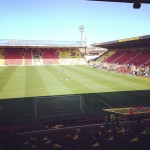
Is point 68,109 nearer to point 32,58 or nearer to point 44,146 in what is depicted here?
point 44,146

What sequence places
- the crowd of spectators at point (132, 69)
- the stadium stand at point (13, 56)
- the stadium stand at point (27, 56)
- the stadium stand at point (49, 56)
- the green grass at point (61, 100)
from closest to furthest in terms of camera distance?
the green grass at point (61, 100)
the crowd of spectators at point (132, 69)
the stadium stand at point (13, 56)
the stadium stand at point (27, 56)
the stadium stand at point (49, 56)

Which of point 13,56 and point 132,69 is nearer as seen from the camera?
point 132,69

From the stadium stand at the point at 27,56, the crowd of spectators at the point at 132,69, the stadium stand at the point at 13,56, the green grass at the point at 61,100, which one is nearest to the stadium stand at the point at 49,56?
the stadium stand at the point at 27,56

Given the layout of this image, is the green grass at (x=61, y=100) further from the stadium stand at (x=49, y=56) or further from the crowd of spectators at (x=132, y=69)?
the stadium stand at (x=49, y=56)

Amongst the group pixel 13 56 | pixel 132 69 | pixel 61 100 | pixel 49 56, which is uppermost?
pixel 49 56

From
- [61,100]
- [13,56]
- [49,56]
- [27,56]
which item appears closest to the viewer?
[61,100]

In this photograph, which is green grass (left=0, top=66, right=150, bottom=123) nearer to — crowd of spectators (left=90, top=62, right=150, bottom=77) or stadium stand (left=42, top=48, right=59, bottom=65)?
crowd of spectators (left=90, top=62, right=150, bottom=77)

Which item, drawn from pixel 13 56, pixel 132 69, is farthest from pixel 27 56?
pixel 132 69

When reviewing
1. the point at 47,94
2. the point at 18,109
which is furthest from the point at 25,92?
the point at 18,109

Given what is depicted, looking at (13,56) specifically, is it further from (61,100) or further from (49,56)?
(61,100)

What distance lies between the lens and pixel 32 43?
58.2 metres

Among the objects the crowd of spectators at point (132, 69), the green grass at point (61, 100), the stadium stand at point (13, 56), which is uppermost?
the stadium stand at point (13, 56)

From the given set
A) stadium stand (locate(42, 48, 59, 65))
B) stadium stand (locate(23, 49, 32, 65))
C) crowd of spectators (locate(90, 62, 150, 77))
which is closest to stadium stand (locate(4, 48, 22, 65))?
stadium stand (locate(23, 49, 32, 65))

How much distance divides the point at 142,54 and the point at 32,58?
29470 millimetres
